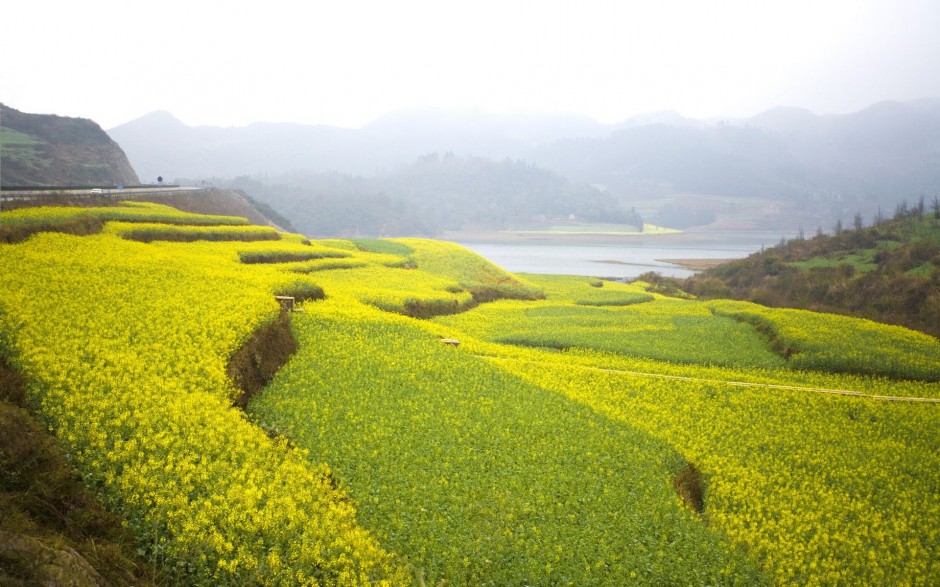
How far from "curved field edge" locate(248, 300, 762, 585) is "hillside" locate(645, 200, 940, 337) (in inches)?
1057

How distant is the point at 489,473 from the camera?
9992 millimetres

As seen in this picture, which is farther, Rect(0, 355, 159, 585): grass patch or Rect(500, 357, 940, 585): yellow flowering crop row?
Rect(500, 357, 940, 585): yellow flowering crop row

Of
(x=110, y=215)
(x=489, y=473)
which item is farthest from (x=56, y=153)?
(x=489, y=473)

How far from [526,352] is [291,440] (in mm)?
10399

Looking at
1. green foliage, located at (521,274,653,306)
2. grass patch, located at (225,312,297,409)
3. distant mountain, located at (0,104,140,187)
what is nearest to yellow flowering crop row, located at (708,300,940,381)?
green foliage, located at (521,274,653,306)

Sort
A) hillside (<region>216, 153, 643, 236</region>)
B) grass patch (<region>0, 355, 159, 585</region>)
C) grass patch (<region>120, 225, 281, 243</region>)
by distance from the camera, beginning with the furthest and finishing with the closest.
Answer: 1. hillside (<region>216, 153, 643, 236</region>)
2. grass patch (<region>120, 225, 281, 243</region>)
3. grass patch (<region>0, 355, 159, 585</region>)

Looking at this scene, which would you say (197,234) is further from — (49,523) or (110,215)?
(49,523)

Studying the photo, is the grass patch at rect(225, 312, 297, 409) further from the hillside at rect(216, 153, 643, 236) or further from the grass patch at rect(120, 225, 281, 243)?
the hillside at rect(216, 153, 643, 236)

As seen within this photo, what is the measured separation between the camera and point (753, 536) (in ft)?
30.6

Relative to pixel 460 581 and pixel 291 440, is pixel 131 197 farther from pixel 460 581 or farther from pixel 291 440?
pixel 460 581

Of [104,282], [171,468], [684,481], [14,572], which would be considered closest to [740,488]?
[684,481]

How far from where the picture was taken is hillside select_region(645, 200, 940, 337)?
1384 inches

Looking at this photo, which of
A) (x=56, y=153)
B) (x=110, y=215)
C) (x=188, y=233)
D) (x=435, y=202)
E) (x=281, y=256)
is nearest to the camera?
(x=110, y=215)

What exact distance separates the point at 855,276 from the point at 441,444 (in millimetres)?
42912
